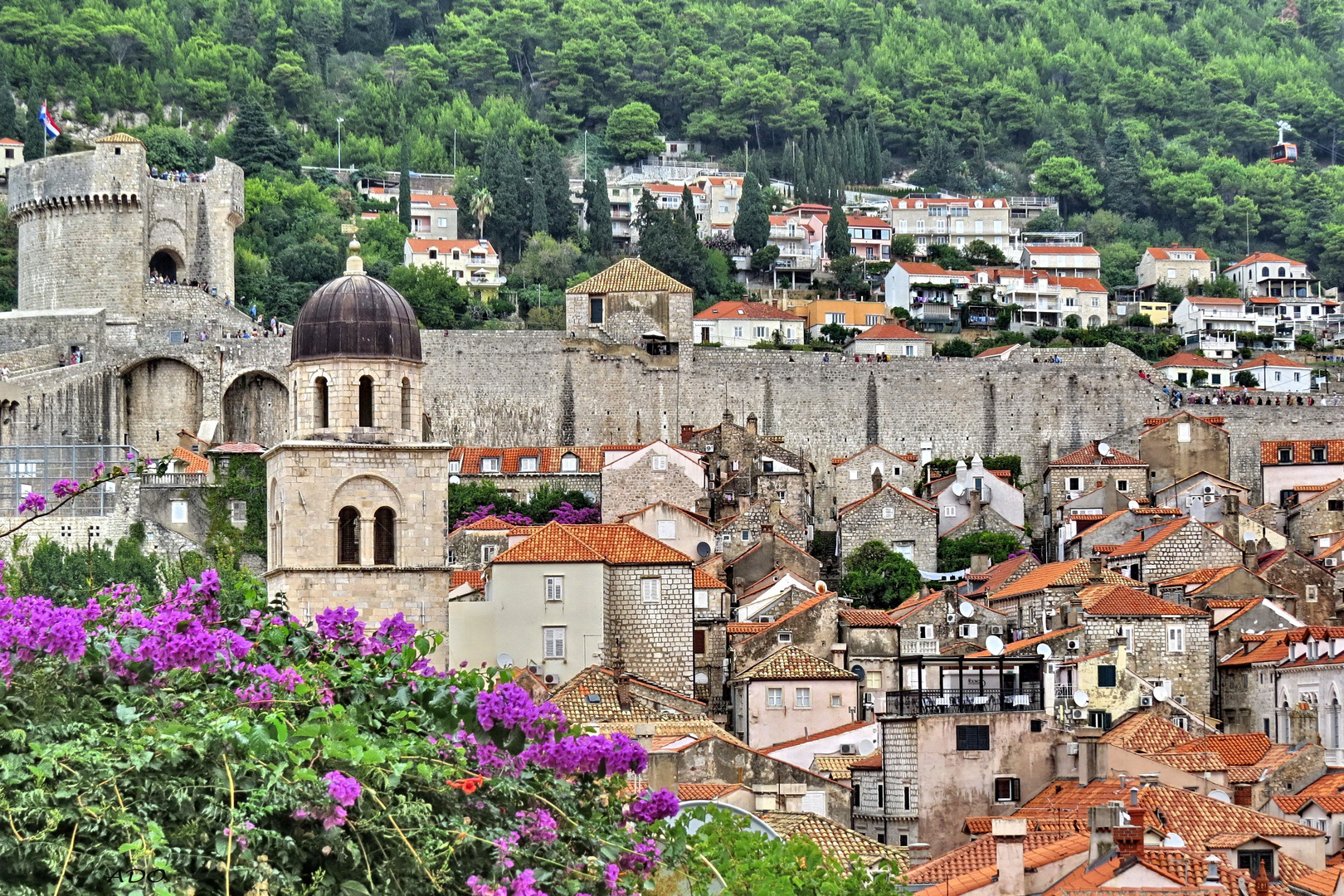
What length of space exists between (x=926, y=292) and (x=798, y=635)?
58099 millimetres

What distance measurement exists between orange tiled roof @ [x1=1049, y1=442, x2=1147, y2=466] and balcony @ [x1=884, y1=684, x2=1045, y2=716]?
28689 mm

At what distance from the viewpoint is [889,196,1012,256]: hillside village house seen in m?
125

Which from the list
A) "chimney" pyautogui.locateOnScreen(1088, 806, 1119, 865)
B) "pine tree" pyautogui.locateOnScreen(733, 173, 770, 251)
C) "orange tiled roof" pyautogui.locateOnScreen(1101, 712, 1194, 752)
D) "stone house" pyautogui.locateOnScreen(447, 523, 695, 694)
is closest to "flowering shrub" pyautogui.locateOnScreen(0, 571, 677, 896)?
"chimney" pyautogui.locateOnScreen(1088, 806, 1119, 865)

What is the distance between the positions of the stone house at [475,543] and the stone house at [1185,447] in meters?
22.3

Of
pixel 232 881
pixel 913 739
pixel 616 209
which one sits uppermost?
pixel 616 209

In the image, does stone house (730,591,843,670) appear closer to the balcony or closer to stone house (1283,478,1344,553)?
the balcony

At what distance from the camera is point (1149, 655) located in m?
48.6

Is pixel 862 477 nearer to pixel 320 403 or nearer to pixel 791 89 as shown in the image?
pixel 320 403

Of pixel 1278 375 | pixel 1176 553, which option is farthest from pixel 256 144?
pixel 1176 553

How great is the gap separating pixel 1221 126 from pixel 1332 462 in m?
98.7

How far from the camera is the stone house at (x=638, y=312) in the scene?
74.6 meters

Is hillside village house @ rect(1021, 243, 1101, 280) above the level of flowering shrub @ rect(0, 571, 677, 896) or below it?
above

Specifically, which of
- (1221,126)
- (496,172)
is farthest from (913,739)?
(1221,126)

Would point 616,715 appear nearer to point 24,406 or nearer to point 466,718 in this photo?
point 466,718
